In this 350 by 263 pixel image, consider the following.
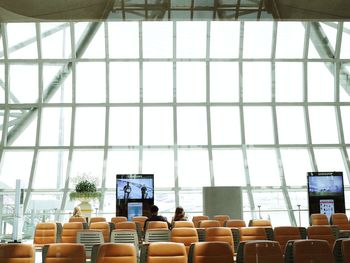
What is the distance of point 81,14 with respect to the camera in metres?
8.11

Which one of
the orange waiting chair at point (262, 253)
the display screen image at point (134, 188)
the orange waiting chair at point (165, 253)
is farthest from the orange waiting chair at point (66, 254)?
the display screen image at point (134, 188)

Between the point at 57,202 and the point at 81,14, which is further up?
the point at 81,14

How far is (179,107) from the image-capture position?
49.7 ft

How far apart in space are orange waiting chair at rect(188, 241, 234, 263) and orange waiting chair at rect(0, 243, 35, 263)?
1.78 metres

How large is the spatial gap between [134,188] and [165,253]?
26.6 ft

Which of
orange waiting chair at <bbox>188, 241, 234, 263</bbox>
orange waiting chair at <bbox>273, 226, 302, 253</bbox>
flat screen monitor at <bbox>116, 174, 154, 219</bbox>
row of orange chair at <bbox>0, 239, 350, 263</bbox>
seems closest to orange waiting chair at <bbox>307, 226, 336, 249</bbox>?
orange waiting chair at <bbox>273, 226, 302, 253</bbox>

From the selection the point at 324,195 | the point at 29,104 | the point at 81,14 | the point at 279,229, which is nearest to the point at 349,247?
the point at 279,229

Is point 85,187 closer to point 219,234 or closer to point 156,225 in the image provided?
point 156,225

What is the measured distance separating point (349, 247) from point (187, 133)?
1063 centimetres

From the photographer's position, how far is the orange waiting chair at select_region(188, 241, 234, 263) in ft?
14.5

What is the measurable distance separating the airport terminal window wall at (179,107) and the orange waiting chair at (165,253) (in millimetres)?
9675

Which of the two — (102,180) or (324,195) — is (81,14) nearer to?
(102,180)

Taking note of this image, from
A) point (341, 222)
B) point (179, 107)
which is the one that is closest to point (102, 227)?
point (341, 222)

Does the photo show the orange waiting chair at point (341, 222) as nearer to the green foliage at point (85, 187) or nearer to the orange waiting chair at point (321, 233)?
the orange waiting chair at point (321, 233)
